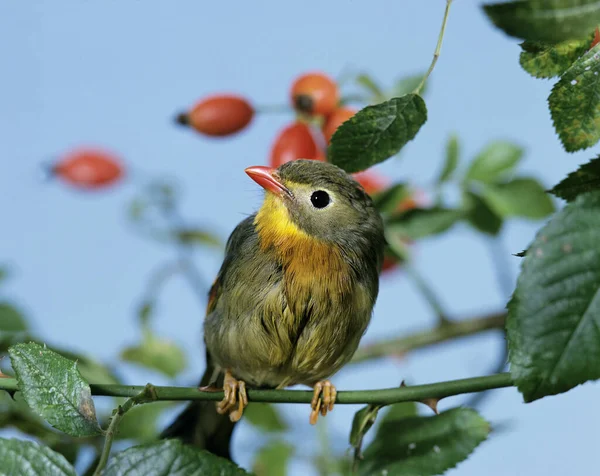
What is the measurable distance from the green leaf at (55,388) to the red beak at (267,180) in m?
Result: 0.88

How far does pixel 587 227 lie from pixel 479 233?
1.62 m

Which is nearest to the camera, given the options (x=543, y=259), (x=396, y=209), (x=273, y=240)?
(x=543, y=259)

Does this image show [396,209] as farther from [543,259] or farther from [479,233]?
[543,259]

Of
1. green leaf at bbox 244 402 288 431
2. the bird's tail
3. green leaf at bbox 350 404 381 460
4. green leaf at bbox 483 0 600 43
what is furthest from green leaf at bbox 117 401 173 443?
green leaf at bbox 483 0 600 43

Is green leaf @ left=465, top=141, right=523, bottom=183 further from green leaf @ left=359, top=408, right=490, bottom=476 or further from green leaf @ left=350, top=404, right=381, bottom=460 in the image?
green leaf @ left=350, top=404, right=381, bottom=460

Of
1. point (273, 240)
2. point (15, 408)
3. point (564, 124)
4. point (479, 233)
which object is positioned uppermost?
point (479, 233)

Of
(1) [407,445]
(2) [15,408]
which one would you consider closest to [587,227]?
(1) [407,445]

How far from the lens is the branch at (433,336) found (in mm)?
2746

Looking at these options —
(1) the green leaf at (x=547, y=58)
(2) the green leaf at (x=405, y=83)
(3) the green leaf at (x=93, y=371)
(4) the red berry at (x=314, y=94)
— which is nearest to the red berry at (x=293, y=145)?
(4) the red berry at (x=314, y=94)

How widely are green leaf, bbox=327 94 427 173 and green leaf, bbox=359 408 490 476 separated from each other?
640 mm

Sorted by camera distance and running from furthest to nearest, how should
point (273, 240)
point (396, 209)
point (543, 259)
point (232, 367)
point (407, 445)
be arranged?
1. point (396, 209)
2. point (232, 367)
3. point (273, 240)
4. point (407, 445)
5. point (543, 259)

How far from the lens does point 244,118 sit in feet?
7.65

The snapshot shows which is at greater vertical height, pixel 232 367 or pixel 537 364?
pixel 232 367

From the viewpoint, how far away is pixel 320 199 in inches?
86.0
